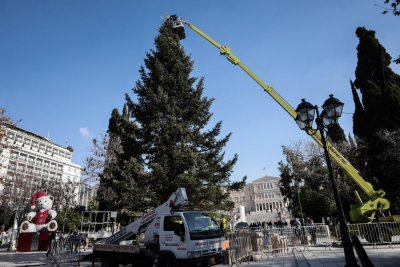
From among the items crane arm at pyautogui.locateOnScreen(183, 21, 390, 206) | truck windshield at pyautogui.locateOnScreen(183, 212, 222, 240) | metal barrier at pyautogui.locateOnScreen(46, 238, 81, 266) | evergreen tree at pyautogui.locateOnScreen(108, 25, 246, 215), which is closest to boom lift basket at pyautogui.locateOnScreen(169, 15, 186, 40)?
crane arm at pyautogui.locateOnScreen(183, 21, 390, 206)

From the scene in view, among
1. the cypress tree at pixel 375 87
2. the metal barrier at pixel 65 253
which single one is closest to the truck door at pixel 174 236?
the metal barrier at pixel 65 253

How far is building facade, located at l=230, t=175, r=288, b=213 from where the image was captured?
8850 cm

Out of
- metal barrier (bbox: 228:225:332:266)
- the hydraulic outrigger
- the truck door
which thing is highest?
the hydraulic outrigger

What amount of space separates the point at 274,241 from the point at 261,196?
81944mm

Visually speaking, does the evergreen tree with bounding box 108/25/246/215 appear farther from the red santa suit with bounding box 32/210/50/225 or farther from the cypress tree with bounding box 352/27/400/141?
the cypress tree with bounding box 352/27/400/141

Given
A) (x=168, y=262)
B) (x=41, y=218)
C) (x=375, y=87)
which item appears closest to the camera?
(x=168, y=262)

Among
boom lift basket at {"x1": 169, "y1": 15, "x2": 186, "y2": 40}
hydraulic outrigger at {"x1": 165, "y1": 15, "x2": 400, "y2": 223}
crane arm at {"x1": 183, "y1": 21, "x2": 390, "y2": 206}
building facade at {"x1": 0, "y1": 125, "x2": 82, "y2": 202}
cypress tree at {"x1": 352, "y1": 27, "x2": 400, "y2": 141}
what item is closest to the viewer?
hydraulic outrigger at {"x1": 165, "y1": 15, "x2": 400, "y2": 223}

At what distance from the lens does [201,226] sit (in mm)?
7883

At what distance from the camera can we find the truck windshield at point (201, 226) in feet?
24.7

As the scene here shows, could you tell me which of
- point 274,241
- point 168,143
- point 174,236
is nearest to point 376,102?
point 274,241

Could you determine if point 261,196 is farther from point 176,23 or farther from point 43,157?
point 176,23

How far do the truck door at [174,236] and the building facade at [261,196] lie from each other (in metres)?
85.0

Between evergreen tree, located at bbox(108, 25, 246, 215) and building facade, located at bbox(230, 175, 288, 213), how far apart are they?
249ft

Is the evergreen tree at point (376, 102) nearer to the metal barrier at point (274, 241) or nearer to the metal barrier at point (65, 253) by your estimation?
the metal barrier at point (274, 241)
